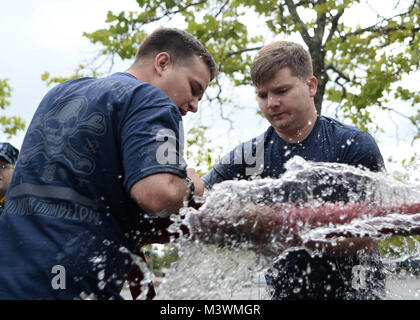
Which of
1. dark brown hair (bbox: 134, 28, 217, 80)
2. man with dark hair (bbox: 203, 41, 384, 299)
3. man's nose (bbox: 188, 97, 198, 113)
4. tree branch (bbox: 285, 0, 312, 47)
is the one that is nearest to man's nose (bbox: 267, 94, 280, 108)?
man with dark hair (bbox: 203, 41, 384, 299)

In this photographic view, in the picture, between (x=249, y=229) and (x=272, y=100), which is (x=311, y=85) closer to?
(x=272, y=100)

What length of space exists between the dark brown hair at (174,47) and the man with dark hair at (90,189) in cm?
65

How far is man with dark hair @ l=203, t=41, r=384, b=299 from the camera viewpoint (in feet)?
8.66

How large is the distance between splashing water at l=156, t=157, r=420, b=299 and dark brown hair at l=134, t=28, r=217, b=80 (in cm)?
90

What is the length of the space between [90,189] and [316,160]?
1554mm

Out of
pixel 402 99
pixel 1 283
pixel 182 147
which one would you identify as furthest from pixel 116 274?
pixel 402 99

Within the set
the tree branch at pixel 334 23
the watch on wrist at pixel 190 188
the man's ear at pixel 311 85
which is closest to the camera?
the watch on wrist at pixel 190 188

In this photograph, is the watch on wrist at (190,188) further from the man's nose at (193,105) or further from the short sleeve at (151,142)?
the man's nose at (193,105)

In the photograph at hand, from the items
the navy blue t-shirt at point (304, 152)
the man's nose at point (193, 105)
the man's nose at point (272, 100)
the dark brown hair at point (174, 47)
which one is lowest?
the navy blue t-shirt at point (304, 152)

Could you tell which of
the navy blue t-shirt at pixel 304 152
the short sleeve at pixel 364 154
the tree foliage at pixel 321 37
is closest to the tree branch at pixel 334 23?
the tree foliage at pixel 321 37

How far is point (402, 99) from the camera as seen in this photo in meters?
8.63

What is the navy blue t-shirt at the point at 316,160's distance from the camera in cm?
264
